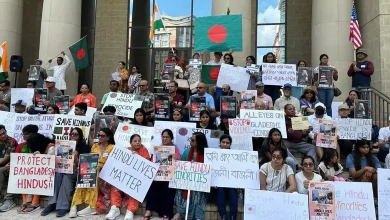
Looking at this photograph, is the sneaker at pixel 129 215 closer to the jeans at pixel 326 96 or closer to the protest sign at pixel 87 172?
the protest sign at pixel 87 172

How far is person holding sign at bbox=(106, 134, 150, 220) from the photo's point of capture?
7.11 meters

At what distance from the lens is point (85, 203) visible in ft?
24.5

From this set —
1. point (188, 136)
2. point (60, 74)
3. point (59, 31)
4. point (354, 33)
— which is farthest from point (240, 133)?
point (59, 31)

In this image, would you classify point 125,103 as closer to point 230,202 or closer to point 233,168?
point 233,168

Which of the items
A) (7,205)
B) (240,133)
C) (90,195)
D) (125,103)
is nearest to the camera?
(90,195)

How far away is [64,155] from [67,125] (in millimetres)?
1383

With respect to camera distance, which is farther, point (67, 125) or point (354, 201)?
point (67, 125)

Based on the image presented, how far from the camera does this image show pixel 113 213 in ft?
23.3

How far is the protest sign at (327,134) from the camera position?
8.00 metres

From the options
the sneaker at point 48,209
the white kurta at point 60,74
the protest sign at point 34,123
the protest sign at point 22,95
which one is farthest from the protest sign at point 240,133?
the white kurta at point 60,74

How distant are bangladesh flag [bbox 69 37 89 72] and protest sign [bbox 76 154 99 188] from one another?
636 cm

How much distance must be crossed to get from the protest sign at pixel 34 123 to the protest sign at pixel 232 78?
438 centimetres

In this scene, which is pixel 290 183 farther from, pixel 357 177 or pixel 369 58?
pixel 369 58

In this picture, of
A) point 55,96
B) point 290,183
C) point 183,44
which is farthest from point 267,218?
point 183,44
